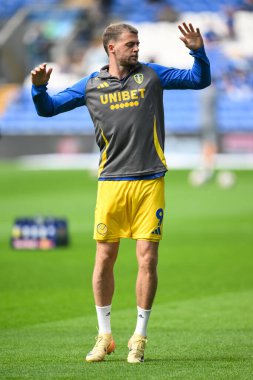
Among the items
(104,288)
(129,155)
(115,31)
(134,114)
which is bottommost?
(104,288)

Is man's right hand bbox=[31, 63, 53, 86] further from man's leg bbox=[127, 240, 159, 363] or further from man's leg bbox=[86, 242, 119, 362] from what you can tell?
man's leg bbox=[127, 240, 159, 363]

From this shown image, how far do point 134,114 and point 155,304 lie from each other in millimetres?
3396

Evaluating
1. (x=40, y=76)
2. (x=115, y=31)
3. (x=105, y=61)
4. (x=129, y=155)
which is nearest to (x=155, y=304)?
(x=129, y=155)

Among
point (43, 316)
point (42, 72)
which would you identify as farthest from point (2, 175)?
point (42, 72)

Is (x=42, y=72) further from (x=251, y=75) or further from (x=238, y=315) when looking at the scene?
(x=251, y=75)

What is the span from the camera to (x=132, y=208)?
645 centimetres

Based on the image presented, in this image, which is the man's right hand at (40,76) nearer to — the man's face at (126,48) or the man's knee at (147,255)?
the man's face at (126,48)

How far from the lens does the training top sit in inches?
253

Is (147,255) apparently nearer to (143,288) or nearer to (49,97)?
(143,288)

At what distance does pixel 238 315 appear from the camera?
8648mm

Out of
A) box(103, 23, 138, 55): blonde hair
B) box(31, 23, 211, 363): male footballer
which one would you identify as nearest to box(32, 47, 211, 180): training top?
box(31, 23, 211, 363): male footballer

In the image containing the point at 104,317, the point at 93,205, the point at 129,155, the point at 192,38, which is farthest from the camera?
the point at 93,205

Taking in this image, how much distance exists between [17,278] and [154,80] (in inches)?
203

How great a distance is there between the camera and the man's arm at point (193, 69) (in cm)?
634
